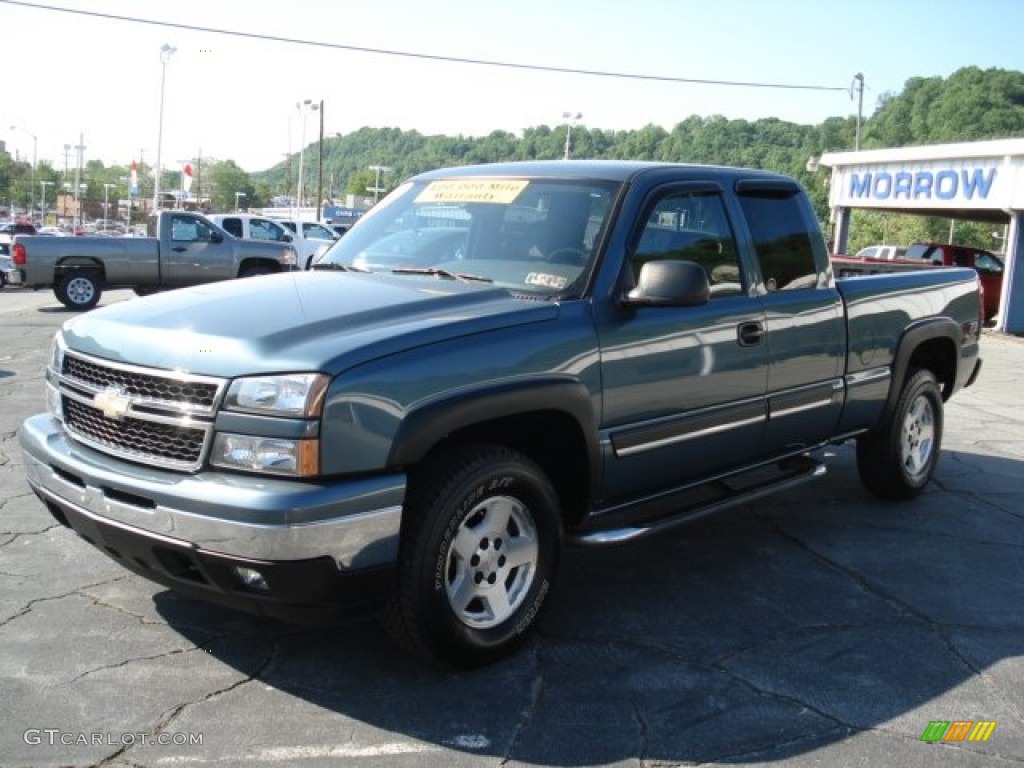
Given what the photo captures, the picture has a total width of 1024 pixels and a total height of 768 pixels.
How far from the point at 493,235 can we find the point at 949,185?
21675mm

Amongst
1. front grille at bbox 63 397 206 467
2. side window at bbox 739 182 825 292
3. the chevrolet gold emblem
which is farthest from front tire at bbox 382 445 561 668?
side window at bbox 739 182 825 292

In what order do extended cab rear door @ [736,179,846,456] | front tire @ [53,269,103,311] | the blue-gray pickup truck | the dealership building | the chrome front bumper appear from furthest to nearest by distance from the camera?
the dealership building
front tire @ [53,269,103,311]
extended cab rear door @ [736,179,846,456]
the blue-gray pickup truck
the chrome front bumper

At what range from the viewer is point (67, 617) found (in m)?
4.11

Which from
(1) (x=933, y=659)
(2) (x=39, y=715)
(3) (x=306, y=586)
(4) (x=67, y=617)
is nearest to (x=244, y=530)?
(3) (x=306, y=586)

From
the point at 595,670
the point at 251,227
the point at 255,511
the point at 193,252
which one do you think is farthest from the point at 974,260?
the point at 255,511

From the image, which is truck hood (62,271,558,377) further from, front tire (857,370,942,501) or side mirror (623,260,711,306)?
front tire (857,370,942,501)

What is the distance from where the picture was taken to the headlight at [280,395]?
10.4 feet

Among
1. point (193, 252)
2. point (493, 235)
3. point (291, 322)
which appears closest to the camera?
point (291, 322)

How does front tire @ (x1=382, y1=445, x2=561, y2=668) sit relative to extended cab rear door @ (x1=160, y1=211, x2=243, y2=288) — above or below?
below

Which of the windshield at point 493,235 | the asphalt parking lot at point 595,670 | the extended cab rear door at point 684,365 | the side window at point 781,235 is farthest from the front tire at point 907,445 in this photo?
the windshield at point 493,235

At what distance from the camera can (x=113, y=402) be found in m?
3.49

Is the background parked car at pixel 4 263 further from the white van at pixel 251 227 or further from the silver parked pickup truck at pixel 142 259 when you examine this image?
the silver parked pickup truck at pixel 142 259

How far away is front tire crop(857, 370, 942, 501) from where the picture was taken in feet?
20.1

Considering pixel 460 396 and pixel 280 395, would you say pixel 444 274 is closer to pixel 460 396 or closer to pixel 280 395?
pixel 460 396
